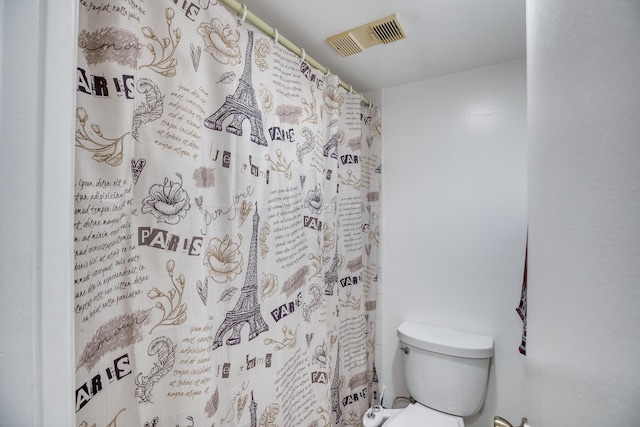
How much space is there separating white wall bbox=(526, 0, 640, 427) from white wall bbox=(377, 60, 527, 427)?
1.19 m

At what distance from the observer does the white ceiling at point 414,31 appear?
3.33ft

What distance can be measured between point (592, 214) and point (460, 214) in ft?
4.55

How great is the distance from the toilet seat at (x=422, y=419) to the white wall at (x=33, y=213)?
4.53 feet

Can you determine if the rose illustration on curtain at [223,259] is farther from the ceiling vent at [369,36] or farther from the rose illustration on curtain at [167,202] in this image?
the ceiling vent at [369,36]

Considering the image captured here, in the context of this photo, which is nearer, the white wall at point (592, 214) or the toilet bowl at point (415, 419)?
the white wall at point (592, 214)

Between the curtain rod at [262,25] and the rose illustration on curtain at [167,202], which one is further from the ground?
the curtain rod at [262,25]

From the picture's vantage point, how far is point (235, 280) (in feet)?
2.93

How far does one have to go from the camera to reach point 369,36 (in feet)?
3.85

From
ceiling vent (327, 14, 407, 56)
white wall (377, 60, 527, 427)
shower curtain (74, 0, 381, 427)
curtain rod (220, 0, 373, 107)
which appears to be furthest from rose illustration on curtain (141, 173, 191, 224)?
white wall (377, 60, 527, 427)

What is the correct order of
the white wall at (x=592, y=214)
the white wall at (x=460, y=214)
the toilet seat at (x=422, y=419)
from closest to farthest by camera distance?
the white wall at (x=592, y=214)
the toilet seat at (x=422, y=419)
the white wall at (x=460, y=214)

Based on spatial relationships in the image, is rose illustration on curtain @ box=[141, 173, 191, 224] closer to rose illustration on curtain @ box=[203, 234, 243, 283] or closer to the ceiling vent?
rose illustration on curtain @ box=[203, 234, 243, 283]

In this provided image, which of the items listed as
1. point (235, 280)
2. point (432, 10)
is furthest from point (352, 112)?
point (235, 280)

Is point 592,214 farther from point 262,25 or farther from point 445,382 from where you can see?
point 445,382

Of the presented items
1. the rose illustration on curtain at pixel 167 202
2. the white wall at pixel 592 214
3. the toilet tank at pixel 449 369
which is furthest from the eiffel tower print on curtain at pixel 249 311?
the toilet tank at pixel 449 369
